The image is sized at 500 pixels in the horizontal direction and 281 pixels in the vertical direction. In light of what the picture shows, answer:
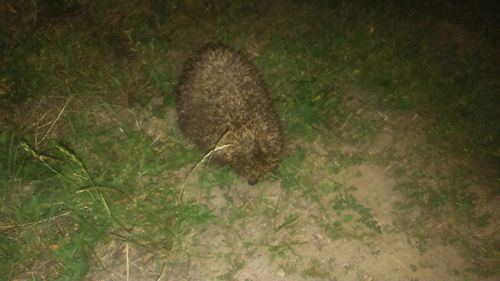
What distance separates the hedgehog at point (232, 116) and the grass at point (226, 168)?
260 millimetres

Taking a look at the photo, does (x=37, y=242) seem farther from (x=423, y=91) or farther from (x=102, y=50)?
(x=423, y=91)

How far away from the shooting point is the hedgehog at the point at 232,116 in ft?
12.0

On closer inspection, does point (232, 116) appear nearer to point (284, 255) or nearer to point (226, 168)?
point (226, 168)

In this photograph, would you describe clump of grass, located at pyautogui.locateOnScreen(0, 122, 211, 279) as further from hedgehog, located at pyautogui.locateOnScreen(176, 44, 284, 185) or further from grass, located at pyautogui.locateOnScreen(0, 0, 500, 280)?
hedgehog, located at pyautogui.locateOnScreen(176, 44, 284, 185)

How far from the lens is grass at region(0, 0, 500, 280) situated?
364 cm

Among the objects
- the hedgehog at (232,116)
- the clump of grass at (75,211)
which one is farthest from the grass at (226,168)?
the hedgehog at (232,116)

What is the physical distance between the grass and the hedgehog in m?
0.26

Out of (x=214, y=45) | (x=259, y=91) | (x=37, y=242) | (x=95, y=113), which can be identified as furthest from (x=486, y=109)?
(x=37, y=242)

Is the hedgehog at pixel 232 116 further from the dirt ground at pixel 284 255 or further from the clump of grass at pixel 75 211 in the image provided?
the clump of grass at pixel 75 211

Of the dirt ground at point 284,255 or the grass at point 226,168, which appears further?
the grass at point 226,168

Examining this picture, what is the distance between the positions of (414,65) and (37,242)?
176 inches

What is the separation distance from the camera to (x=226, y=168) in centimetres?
401

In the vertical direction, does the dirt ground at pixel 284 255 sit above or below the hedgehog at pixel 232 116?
below

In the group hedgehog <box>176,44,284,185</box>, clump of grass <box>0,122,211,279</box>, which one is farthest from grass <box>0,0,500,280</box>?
hedgehog <box>176,44,284,185</box>
